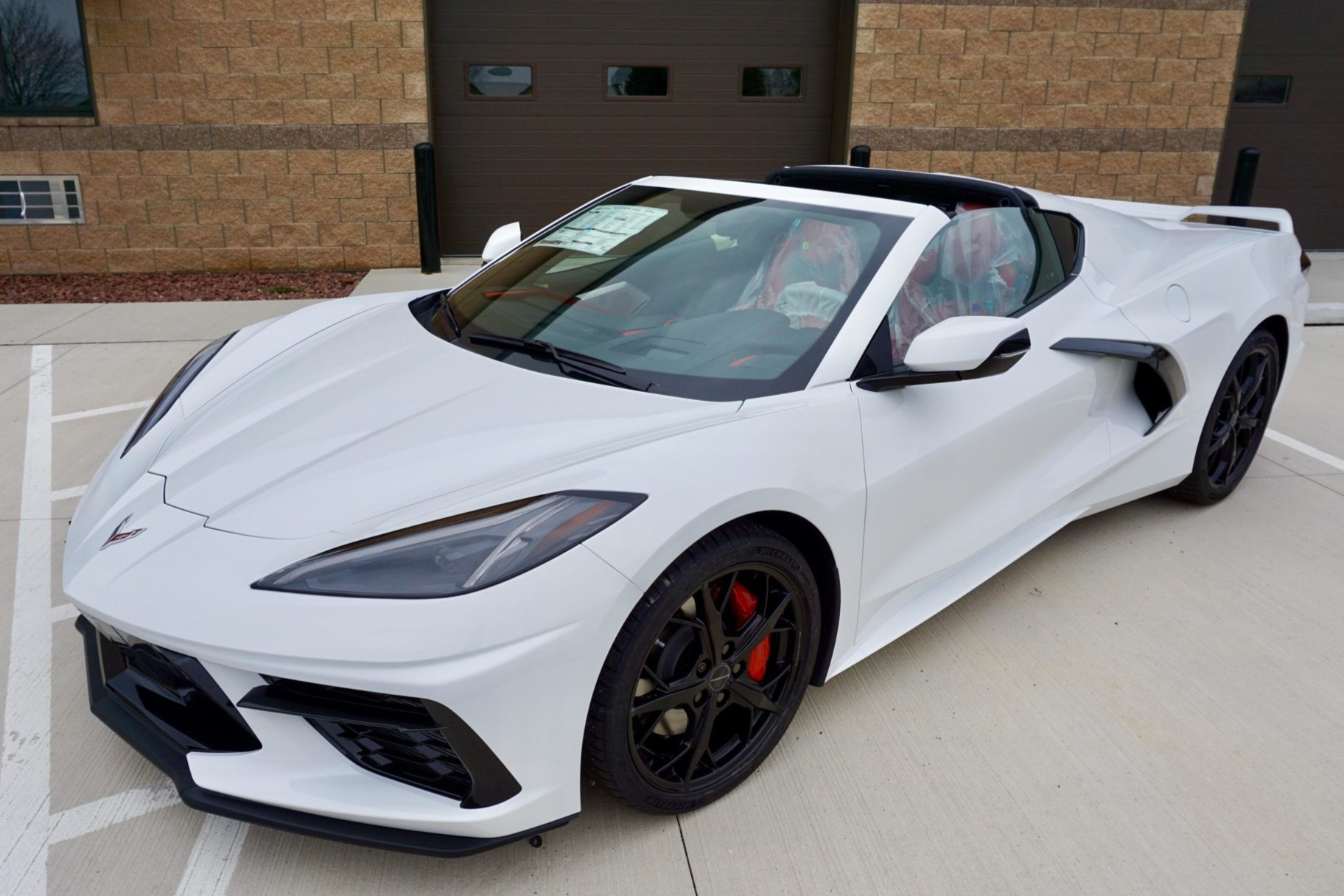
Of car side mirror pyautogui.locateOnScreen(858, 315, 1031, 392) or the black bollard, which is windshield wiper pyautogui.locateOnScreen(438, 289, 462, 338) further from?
the black bollard

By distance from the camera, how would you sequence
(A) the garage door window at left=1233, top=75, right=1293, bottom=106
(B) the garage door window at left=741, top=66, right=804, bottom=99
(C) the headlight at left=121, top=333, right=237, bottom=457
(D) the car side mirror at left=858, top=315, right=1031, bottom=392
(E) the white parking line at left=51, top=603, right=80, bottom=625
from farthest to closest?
(A) the garage door window at left=1233, top=75, right=1293, bottom=106 → (B) the garage door window at left=741, top=66, right=804, bottom=99 → (E) the white parking line at left=51, top=603, right=80, bottom=625 → (C) the headlight at left=121, top=333, right=237, bottom=457 → (D) the car side mirror at left=858, top=315, right=1031, bottom=392

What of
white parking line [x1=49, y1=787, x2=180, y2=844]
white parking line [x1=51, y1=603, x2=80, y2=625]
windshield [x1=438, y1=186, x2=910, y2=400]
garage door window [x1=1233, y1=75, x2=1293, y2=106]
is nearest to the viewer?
white parking line [x1=49, y1=787, x2=180, y2=844]

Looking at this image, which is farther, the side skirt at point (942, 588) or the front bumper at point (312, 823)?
the side skirt at point (942, 588)

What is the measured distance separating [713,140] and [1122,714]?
7.19 m

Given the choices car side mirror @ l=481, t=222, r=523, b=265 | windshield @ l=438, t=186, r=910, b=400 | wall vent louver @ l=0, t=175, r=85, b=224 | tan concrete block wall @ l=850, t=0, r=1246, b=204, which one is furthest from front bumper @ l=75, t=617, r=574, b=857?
tan concrete block wall @ l=850, t=0, r=1246, b=204

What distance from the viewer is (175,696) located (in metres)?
2.19

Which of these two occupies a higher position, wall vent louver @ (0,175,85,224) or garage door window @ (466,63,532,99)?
garage door window @ (466,63,532,99)

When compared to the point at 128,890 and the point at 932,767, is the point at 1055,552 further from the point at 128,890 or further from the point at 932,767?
the point at 128,890

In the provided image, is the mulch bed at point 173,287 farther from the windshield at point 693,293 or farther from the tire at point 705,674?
the tire at point 705,674

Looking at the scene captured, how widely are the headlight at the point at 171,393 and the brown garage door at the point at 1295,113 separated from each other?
9551mm

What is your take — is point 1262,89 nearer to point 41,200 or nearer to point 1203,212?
point 1203,212

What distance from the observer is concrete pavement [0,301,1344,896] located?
7.60ft

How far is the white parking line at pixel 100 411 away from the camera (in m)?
5.05

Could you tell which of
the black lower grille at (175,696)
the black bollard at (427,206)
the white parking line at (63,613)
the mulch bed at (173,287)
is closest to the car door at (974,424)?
the black lower grille at (175,696)
